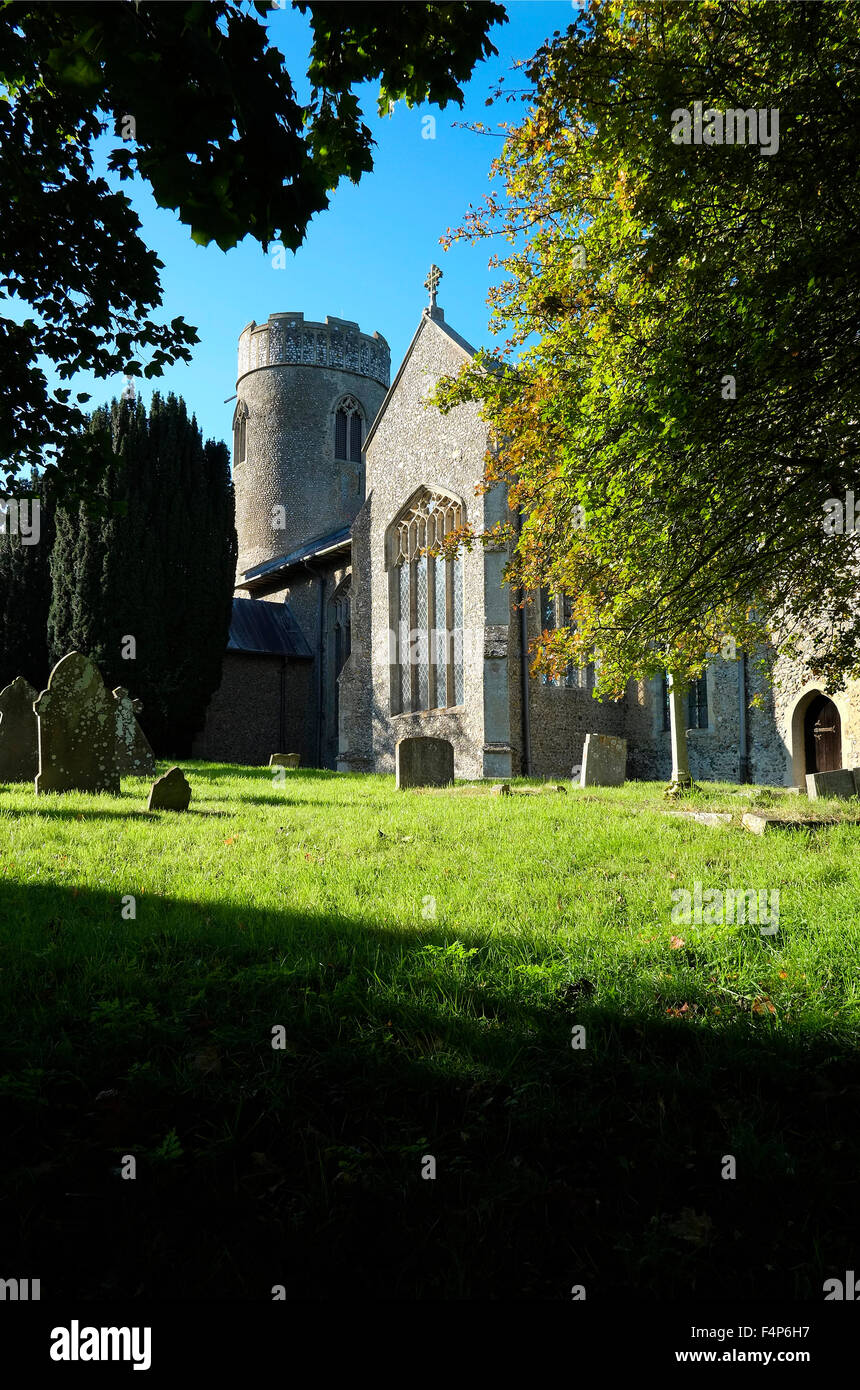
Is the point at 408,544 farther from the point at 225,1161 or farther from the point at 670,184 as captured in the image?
the point at 225,1161

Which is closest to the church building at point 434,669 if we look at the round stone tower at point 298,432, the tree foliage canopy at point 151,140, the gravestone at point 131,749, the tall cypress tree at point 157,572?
the round stone tower at point 298,432

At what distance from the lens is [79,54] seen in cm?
296

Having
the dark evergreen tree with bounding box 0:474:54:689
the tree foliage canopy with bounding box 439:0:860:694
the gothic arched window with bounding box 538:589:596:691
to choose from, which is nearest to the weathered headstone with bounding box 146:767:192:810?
the tree foliage canopy with bounding box 439:0:860:694

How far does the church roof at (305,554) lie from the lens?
26047 mm

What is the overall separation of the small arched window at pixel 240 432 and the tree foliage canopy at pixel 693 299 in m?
31.1

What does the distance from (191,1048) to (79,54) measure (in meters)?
3.53

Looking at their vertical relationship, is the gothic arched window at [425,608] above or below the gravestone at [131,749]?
above

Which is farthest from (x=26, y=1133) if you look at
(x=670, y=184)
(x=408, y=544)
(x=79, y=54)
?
(x=408, y=544)

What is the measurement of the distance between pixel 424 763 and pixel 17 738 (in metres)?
5.28

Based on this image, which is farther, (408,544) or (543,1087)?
(408,544)

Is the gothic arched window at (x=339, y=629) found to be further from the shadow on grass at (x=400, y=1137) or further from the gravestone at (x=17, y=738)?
the shadow on grass at (x=400, y=1137)

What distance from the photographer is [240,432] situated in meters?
36.2

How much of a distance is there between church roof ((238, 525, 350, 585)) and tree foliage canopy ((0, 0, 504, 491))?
20.4 metres

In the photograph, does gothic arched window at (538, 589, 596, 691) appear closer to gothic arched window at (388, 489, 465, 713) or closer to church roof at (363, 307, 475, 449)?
gothic arched window at (388, 489, 465, 713)
